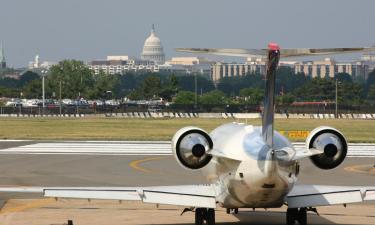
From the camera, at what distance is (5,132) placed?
248 feet

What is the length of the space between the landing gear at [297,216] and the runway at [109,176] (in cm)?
261

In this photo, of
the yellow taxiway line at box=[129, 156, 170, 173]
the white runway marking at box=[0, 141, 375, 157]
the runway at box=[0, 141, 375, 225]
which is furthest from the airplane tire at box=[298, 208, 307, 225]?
the white runway marking at box=[0, 141, 375, 157]

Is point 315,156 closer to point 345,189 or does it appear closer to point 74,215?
point 345,189

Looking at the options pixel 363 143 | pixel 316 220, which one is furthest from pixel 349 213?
pixel 363 143

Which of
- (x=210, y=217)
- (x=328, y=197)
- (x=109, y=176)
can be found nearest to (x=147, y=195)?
(x=210, y=217)

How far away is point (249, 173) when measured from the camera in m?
21.0

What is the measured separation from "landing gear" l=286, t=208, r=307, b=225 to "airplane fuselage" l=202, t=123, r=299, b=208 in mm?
1627

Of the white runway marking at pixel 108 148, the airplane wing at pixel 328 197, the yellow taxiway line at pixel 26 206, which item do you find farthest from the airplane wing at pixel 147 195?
the white runway marking at pixel 108 148

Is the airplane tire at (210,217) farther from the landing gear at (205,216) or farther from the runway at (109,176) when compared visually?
the runway at (109,176)

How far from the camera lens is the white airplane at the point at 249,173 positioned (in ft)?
68.1

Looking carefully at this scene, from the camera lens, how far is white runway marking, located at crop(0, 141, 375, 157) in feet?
176

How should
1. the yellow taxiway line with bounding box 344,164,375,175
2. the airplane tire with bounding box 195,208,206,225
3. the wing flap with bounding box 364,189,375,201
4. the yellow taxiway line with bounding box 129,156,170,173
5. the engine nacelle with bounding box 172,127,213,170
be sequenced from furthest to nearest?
the yellow taxiway line with bounding box 129,156,170,173
the yellow taxiway line with bounding box 344,164,375,175
the airplane tire with bounding box 195,208,206,225
the wing flap with bounding box 364,189,375,201
the engine nacelle with bounding box 172,127,213,170

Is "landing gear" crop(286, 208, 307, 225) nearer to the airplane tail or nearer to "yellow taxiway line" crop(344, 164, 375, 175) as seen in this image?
the airplane tail

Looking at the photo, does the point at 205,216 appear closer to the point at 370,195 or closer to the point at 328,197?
the point at 328,197
